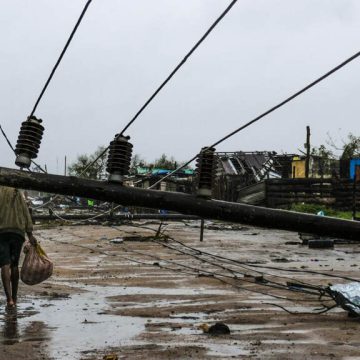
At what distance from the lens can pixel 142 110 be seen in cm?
474

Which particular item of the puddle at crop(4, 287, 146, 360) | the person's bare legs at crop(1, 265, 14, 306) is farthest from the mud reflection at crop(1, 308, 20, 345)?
the person's bare legs at crop(1, 265, 14, 306)

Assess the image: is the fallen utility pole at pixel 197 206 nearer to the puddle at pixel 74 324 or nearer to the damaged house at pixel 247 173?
the puddle at pixel 74 324

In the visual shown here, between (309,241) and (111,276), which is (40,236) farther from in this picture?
(111,276)

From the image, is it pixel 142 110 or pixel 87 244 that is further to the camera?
pixel 87 244

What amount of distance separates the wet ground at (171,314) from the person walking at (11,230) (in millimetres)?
341

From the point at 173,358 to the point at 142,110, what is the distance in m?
2.39

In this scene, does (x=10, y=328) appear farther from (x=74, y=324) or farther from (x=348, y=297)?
(x=348, y=297)

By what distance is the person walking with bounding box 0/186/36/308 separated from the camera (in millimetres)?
9016

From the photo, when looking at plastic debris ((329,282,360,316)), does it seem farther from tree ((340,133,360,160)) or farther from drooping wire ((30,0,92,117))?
tree ((340,133,360,160))

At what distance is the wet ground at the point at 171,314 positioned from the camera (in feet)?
21.0

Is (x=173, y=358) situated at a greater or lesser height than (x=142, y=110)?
lesser

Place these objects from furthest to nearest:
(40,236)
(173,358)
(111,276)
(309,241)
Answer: (40,236) → (309,241) → (111,276) → (173,358)

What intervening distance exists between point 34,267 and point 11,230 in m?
0.57

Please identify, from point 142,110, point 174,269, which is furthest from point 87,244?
point 142,110
